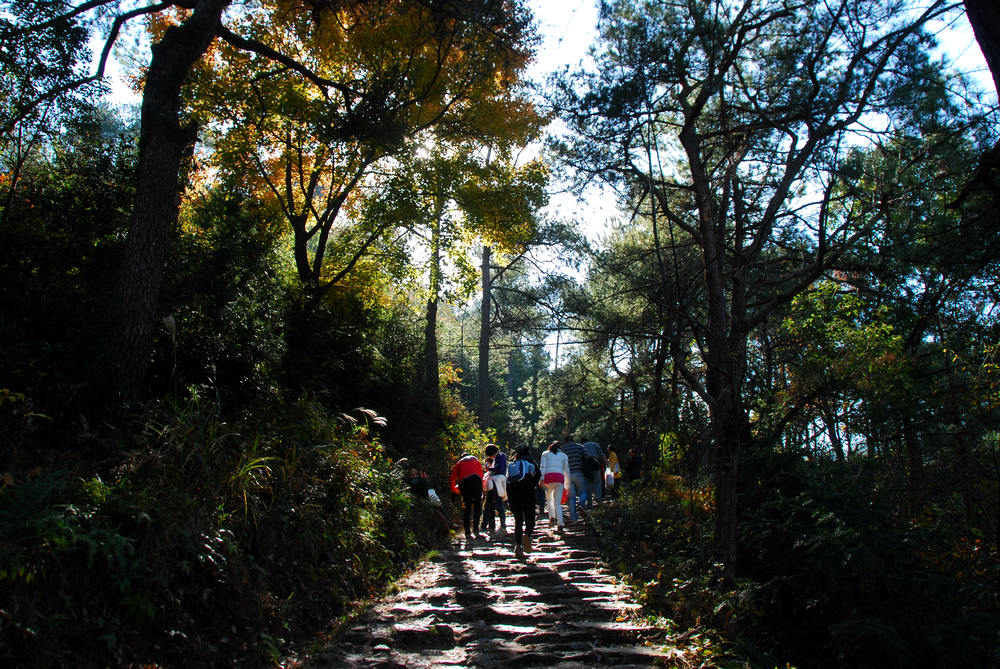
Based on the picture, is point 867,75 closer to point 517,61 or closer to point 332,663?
point 517,61

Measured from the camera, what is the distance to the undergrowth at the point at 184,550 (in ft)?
11.5

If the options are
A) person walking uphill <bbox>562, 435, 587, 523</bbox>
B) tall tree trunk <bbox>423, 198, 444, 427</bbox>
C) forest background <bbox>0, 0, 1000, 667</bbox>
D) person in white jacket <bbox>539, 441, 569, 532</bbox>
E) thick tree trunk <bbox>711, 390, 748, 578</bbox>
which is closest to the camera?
forest background <bbox>0, 0, 1000, 667</bbox>

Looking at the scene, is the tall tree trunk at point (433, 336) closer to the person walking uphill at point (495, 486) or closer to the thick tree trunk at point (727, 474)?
the person walking uphill at point (495, 486)

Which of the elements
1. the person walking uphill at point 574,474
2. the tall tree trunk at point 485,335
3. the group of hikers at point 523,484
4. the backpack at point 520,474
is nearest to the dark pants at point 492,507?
the group of hikers at point 523,484

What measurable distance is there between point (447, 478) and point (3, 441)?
11203 millimetres

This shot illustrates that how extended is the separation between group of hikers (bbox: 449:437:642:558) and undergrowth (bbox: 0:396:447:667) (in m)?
2.70

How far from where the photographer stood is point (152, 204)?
6.70m

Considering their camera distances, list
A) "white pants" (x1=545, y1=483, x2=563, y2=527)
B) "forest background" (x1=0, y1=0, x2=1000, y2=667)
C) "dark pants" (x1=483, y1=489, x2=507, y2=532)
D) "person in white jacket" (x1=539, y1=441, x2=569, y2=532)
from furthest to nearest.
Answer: "dark pants" (x1=483, y1=489, x2=507, y2=532)
"white pants" (x1=545, y1=483, x2=563, y2=527)
"person in white jacket" (x1=539, y1=441, x2=569, y2=532)
"forest background" (x1=0, y1=0, x2=1000, y2=667)

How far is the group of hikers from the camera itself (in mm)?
9656

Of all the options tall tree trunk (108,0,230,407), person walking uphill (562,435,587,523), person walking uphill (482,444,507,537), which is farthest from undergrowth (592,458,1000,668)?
tall tree trunk (108,0,230,407)

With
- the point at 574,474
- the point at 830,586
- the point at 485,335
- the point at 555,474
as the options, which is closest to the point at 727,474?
the point at 830,586

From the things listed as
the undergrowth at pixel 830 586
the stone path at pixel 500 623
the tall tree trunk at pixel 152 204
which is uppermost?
the tall tree trunk at pixel 152 204

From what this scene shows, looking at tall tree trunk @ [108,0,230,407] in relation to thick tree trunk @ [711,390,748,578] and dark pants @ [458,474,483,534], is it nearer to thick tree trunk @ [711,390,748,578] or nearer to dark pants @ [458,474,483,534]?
dark pants @ [458,474,483,534]

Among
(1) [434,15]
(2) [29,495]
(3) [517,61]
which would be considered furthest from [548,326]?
(2) [29,495]
